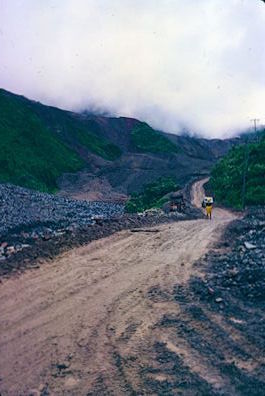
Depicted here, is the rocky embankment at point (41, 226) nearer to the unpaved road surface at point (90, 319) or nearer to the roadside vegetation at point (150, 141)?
the unpaved road surface at point (90, 319)

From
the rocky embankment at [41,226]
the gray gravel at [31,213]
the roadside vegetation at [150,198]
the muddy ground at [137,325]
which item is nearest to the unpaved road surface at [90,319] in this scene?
the muddy ground at [137,325]

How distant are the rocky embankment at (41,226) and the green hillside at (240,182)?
9474mm

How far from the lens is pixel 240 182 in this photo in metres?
37.2

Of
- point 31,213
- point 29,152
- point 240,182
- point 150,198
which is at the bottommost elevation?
point 31,213

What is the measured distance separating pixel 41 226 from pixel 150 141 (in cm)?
6897

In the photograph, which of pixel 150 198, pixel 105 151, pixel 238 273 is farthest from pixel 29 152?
pixel 238 273

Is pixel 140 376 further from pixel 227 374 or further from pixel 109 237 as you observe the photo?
pixel 109 237

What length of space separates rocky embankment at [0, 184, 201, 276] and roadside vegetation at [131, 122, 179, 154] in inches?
2182

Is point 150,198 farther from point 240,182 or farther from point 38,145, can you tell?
point 38,145

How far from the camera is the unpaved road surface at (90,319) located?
20.8 feet

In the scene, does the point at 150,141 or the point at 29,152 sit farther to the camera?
the point at 150,141

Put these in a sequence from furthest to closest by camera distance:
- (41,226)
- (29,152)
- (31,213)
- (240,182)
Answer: (29,152) < (240,182) < (31,213) < (41,226)

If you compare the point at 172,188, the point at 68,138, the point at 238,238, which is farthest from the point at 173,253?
the point at 68,138

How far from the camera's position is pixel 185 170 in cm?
→ 6381
